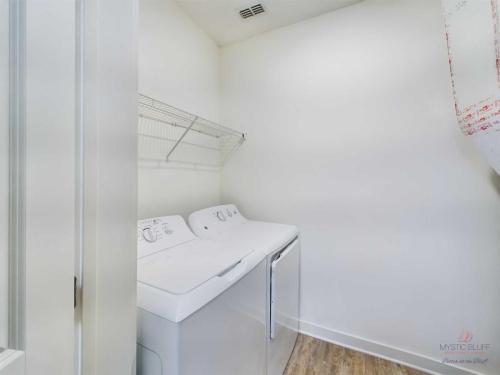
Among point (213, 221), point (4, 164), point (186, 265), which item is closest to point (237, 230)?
point (213, 221)

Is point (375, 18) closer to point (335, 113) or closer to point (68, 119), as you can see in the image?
point (335, 113)

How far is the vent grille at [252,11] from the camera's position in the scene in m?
1.77

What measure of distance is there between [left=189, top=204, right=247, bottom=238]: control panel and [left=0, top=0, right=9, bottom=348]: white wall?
1159 millimetres

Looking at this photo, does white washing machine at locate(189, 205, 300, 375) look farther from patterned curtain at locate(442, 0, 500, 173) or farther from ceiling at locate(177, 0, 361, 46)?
ceiling at locate(177, 0, 361, 46)

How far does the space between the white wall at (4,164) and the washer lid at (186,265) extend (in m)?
0.43

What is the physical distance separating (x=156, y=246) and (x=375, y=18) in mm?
2230

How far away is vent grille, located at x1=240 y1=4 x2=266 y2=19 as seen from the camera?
177 centimetres

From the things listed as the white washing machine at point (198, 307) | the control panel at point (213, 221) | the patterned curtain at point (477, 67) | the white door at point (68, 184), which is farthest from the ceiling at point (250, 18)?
the white washing machine at point (198, 307)

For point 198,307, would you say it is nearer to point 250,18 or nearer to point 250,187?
point 250,187

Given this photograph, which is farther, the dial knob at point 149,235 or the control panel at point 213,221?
the control panel at point 213,221

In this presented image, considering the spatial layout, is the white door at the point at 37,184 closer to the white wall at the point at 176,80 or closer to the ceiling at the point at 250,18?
the white wall at the point at 176,80

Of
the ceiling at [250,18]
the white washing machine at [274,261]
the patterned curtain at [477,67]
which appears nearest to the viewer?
the patterned curtain at [477,67]

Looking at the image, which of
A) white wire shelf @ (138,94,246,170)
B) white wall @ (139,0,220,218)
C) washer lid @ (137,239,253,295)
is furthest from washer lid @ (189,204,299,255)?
white wire shelf @ (138,94,246,170)

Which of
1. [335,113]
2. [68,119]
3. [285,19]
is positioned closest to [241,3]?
[285,19]
